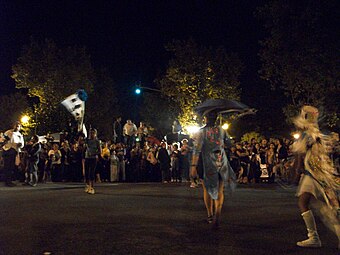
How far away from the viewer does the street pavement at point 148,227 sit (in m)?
7.37

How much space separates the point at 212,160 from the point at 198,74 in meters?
33.2

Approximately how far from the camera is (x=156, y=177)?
2406 cm

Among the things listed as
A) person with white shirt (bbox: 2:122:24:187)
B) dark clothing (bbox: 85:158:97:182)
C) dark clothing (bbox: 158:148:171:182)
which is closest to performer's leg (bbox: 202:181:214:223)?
dark clothing (bbox: 85:158:97:182)

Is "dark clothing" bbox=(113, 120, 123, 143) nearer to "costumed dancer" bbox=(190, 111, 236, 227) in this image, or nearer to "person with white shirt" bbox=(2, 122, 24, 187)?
"person with white shirt" bbox=(2, 122, 24, 187)

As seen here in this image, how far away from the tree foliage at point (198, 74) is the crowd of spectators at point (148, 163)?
715 inches

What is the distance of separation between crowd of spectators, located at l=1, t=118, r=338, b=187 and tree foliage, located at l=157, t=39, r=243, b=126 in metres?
18.2

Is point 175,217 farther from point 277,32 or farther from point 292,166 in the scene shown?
point 277,32

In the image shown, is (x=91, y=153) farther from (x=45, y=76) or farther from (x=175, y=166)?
(x=45, y=76)

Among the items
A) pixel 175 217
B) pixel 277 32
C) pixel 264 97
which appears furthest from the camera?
pixel 264 97

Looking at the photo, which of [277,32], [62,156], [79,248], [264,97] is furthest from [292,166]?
[264,97]

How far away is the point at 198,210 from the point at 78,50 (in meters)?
38.2

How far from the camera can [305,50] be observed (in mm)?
27547

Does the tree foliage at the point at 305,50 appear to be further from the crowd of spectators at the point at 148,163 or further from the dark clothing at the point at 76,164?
the dark clothing at the point at 76,164

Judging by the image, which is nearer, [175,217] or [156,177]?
[175,217]
